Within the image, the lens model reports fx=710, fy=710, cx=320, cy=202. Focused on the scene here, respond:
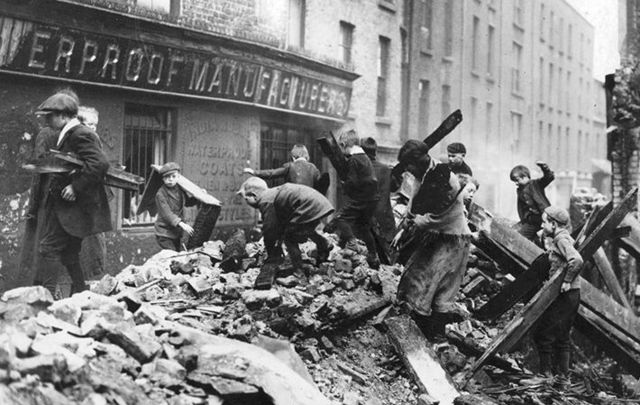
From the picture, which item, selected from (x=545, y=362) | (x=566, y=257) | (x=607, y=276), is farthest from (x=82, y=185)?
(x=607, y=276)

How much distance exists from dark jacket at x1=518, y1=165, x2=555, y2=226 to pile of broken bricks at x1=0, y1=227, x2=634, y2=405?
67.9 inches

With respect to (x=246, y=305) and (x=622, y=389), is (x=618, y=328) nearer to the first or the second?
(x=622, y=389)

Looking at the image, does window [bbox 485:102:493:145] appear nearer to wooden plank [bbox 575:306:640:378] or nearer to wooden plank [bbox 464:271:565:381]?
wooden plank [bbox 575:306:640:378]

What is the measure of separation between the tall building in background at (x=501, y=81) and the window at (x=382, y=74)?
118 cm

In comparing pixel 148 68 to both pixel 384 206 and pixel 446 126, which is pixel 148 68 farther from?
pixel 446 126

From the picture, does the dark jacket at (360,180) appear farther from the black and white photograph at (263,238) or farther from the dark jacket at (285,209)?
the dark jacket at (285,209)

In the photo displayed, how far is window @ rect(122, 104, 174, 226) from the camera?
11.1 meters

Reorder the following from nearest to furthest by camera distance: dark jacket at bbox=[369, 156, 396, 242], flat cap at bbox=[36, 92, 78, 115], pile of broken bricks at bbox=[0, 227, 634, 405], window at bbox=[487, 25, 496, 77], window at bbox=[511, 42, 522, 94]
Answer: pile of broken bricks at bbox=[0, 227, 634, 405] → flat cap at bbox=[36, 92, 78, 115] → dark jacket at bbox=[369, 156, 396, 242] → window at bbox=[487, 25, 496, 77] → window at bbox=[511, 42, 522, 94]

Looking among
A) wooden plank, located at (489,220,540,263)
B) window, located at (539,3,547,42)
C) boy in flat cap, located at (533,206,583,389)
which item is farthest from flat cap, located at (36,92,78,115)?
window, located at (539,3,547,42)

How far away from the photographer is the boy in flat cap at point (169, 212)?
9023mm

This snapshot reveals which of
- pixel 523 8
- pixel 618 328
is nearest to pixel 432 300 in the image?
pixel 618 328

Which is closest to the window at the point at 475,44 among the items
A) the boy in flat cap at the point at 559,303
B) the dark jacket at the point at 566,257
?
the boy in flat cap at the point at 559,303

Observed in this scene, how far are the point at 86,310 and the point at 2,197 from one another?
447 centimetres

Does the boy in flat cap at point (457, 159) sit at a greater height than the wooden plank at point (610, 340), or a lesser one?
greater
